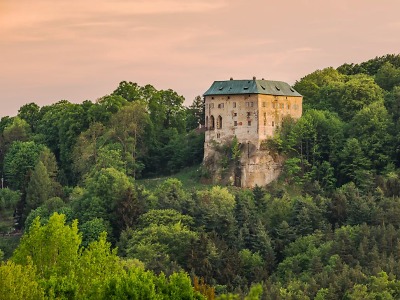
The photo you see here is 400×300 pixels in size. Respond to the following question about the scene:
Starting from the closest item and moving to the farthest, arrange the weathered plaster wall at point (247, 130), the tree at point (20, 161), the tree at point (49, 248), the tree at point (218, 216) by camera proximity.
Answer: the tree at point (49, 248), the tree at point (218, 216), the weathered plaster wall at point (247, 130), the tree at point (20, 161)

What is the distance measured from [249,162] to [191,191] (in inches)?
220

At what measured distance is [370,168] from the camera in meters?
94.4

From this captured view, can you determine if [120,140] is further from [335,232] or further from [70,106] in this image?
[335,232]

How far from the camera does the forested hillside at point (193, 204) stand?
64000 mm

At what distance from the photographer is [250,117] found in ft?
316

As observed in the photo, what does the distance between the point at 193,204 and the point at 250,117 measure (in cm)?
1079

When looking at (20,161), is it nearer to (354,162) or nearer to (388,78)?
(354,162)

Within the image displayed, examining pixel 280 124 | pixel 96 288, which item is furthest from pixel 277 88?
pixel 96 288

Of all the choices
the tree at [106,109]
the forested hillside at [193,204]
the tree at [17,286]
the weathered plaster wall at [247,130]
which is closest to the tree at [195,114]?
the forested hillside at [193,204]

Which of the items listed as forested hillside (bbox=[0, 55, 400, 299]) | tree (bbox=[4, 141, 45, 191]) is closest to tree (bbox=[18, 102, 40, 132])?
forested hillside (bbox=[0, 55, 400, 299])

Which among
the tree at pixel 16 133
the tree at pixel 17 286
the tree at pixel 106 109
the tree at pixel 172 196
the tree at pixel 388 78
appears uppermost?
the tree at pixel 388 78

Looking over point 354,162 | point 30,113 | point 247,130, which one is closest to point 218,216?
point 247,130

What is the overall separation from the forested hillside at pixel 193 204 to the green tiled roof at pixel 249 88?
2.86 metres

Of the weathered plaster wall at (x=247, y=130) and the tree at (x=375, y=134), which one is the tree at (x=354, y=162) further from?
the weathered plaster wall at (x=247, y=130)
